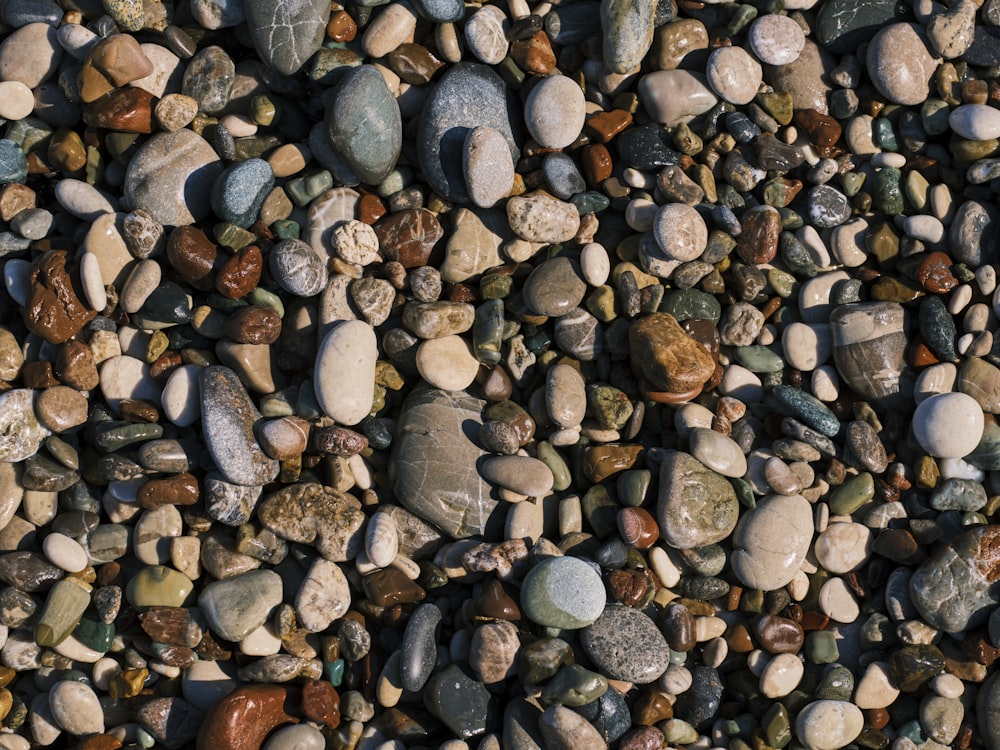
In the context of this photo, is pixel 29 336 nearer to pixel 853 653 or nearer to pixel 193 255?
pixel 193 255

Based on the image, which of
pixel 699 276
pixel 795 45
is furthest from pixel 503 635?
pixel 795 45

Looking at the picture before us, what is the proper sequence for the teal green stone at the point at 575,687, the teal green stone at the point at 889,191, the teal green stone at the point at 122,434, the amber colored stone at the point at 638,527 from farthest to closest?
the teal green stone at the point at 889,191
the teal green stone at the point at 122,434
the amber colored stone at the point at 638,527
the teal green stone at the point at 575,687

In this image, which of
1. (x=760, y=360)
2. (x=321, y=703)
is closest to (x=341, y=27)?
(x=760, y=360)

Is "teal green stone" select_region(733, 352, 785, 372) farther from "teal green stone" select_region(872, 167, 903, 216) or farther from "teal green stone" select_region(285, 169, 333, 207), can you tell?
"teal green stone" select_region(285, 169, 333, 207)

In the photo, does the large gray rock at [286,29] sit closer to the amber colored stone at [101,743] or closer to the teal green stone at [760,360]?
the teal green stone at [760,360]

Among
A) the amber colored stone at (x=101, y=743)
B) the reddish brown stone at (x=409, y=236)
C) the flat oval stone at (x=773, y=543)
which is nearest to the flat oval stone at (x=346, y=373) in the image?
the reddish brown stone at (x=409, y=236)

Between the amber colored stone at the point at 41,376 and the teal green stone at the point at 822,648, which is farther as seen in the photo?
the amber colored stone at the point at 41,376
